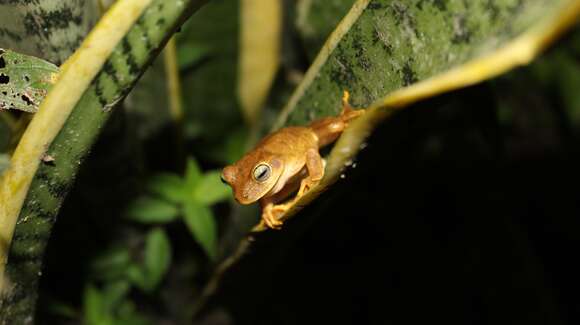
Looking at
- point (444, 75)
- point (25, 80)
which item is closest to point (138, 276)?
point (25, 80)

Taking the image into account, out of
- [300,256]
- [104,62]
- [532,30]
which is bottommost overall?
[300,256]

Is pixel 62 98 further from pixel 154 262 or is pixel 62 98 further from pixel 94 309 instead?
pixel 94 309

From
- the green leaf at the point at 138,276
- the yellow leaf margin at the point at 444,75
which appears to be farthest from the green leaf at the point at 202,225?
the yellow leaf margin at the point at 444,75

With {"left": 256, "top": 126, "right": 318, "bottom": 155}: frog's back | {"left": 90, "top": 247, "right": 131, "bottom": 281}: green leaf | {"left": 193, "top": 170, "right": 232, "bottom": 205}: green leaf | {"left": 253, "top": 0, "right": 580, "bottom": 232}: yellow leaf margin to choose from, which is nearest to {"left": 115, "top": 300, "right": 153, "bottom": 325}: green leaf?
{"left": 90, "top": 247, "right": 131, "bottom": 281}: green leaf

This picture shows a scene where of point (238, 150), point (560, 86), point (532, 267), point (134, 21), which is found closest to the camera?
point (134, 21)

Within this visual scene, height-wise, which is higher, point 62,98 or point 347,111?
point 62,98

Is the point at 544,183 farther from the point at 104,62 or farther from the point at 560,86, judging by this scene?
the point at 104,62

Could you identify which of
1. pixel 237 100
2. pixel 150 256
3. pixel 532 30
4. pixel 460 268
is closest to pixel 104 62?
pixel 532 30

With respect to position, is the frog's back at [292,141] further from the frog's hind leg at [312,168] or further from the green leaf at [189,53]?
the green leaf at [189,53]
